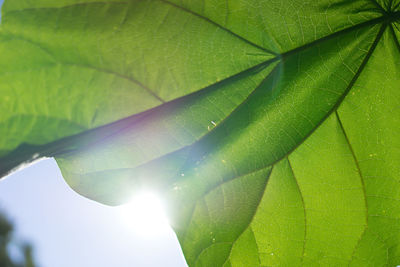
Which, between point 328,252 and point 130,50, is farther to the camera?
point 328,252

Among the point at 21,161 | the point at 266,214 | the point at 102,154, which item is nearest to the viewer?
the point at 21,161

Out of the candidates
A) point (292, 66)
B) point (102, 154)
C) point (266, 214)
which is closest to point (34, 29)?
point (102, 154)

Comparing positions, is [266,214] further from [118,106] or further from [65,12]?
[65,12]

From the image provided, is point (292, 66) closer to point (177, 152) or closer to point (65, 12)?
point (177, 152)

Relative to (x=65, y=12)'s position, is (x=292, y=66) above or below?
below

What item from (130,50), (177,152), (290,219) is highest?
(130,50)

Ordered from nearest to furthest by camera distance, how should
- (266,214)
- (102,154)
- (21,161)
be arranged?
(21,161)
(102,154)
(266,214)

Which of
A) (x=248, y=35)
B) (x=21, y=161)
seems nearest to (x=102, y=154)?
(x=21, y=161)
